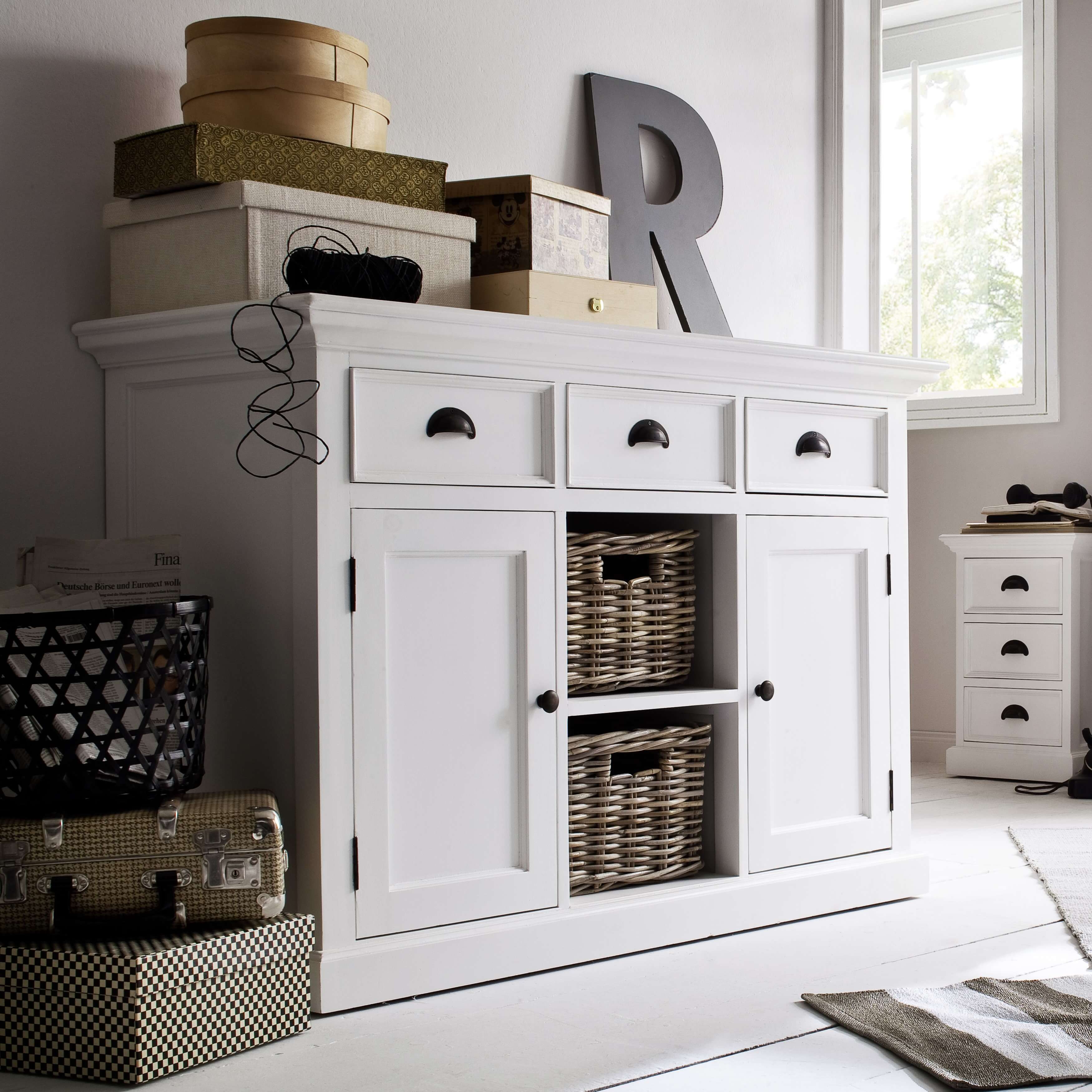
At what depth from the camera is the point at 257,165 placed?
5.84 feet

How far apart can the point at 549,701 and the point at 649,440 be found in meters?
0.41

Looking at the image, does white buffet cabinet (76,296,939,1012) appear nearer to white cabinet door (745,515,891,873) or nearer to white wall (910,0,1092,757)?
white cabinet door (745,515,891,873)

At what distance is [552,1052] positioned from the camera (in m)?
1.53

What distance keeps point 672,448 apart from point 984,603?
6.17ft

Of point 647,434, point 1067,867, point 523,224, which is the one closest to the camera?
point 647,434

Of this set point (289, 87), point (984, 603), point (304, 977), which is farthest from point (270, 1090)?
point (984, 603)

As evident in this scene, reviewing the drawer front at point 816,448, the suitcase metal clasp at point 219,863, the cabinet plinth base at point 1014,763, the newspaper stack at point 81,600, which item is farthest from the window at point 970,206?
the suitcase metal clasp at point 219,863

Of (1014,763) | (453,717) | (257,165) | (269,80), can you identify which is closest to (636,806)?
(453,717)

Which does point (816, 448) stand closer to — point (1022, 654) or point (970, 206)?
point (1022, 654)

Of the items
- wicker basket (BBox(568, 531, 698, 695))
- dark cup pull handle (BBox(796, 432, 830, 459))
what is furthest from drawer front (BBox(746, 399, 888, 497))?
wicker basket (BBox(568, 531, 698, 695))

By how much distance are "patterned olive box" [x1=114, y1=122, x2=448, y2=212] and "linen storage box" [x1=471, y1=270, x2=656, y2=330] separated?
161mm

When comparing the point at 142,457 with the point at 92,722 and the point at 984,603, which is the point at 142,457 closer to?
the point at 92,722

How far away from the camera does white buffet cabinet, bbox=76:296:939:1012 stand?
1687mm

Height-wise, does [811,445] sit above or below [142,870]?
above
